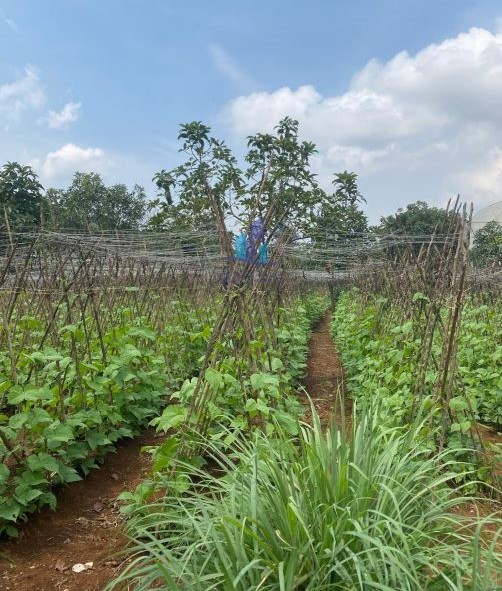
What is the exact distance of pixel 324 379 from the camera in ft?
27.9

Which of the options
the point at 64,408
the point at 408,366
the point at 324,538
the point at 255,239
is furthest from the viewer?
the point at 408,366

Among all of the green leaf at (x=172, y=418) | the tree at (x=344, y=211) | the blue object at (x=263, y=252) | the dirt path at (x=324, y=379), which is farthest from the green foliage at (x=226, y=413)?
the tree at (x=344, y=211)

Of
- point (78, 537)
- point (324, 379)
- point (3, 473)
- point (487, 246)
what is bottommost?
point (324, 379)

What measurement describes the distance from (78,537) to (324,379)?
18.6 feet

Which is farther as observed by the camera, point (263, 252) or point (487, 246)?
point (487, 246)

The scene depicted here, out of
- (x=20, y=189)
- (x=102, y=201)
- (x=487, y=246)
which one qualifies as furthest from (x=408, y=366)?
(x=102, y=201)

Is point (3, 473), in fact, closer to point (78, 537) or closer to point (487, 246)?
point (78, 537)

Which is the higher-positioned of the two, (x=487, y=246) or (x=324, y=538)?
(x=487, y=246)

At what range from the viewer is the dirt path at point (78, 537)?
2801 millimetres

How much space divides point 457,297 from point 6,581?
3.23 m

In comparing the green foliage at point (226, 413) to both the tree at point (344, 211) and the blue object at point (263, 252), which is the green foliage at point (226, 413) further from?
the tree at point (344, 211)

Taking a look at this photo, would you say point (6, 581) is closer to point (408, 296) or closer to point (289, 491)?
point (289, 491)

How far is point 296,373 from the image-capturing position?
6875mm

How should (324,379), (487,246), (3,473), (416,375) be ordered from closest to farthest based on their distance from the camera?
(3,473)
(416,375)
(324,379)
(487,246)
